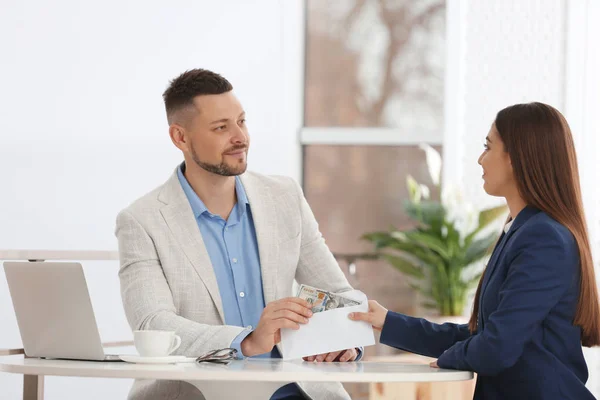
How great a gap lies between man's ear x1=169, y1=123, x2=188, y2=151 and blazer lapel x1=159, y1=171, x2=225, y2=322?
0.20 metres

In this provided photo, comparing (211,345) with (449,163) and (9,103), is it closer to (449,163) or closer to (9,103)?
(9,103)

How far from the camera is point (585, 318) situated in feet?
6.42

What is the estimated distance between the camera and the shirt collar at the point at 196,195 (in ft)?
8.33

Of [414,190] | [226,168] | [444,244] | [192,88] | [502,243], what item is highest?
[192,88]

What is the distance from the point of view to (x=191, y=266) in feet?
7.83

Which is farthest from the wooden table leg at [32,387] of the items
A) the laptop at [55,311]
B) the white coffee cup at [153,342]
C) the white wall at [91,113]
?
the white wall at [91,113]

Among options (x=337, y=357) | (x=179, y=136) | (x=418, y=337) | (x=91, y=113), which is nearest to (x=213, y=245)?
(x=179, y=136)

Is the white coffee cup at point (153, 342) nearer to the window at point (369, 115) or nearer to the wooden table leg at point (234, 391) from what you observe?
the wooden table leg at point (234, 391)

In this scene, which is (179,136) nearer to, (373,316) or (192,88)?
Result: (192,88)

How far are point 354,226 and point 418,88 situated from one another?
37.5 inches

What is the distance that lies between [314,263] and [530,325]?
88 cm

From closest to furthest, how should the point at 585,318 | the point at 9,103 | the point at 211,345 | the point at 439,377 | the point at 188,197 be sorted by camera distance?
the point at 439,377
the point at 585,318
the point at 211,345
the point at 188,197
the point at 9,103

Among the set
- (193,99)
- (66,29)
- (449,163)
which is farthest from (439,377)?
(449,163)

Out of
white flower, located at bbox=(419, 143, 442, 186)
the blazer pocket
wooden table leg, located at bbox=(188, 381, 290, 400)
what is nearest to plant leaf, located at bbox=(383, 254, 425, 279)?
white flower, located at bbox=(419, 143, 442, 186)
